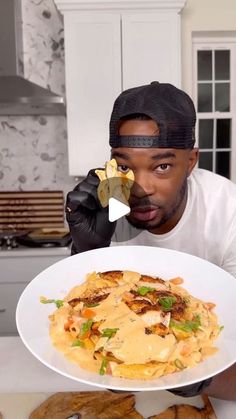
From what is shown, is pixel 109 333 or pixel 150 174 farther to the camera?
pixel 150 174

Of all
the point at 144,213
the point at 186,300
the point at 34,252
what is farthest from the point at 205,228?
the point at 34,252

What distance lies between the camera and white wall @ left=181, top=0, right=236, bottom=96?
3039 millimetres

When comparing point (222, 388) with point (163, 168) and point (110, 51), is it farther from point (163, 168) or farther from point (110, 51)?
point (110, 51)

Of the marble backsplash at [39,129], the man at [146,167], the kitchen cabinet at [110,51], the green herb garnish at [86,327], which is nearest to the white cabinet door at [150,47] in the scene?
→ the kitchen cabinet at [110,51]

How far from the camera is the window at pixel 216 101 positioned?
322cm

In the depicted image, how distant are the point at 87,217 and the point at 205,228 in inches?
16.5

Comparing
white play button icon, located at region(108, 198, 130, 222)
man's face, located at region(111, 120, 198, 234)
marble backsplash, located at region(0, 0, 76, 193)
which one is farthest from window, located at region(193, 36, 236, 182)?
white play button icon, located at region(108, 198, 130, 222)

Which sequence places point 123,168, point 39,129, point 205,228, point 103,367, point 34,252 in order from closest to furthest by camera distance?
point 103,367, point 123,168, point 205,228, point 34,252, point 39,129

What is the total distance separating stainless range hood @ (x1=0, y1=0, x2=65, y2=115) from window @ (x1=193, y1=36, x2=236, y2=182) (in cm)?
105

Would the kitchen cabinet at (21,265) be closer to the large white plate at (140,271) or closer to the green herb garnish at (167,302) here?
the large white plate at (140,271)

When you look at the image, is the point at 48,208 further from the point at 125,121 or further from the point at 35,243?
the point at 125,121

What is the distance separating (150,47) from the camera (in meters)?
2.77

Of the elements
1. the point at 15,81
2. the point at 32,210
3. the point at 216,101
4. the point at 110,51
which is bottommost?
the point at 32,210

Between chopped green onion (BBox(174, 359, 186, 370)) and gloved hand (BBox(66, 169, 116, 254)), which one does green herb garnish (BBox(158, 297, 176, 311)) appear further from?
gloved hand (BBox(66, 169, 116, 254))
